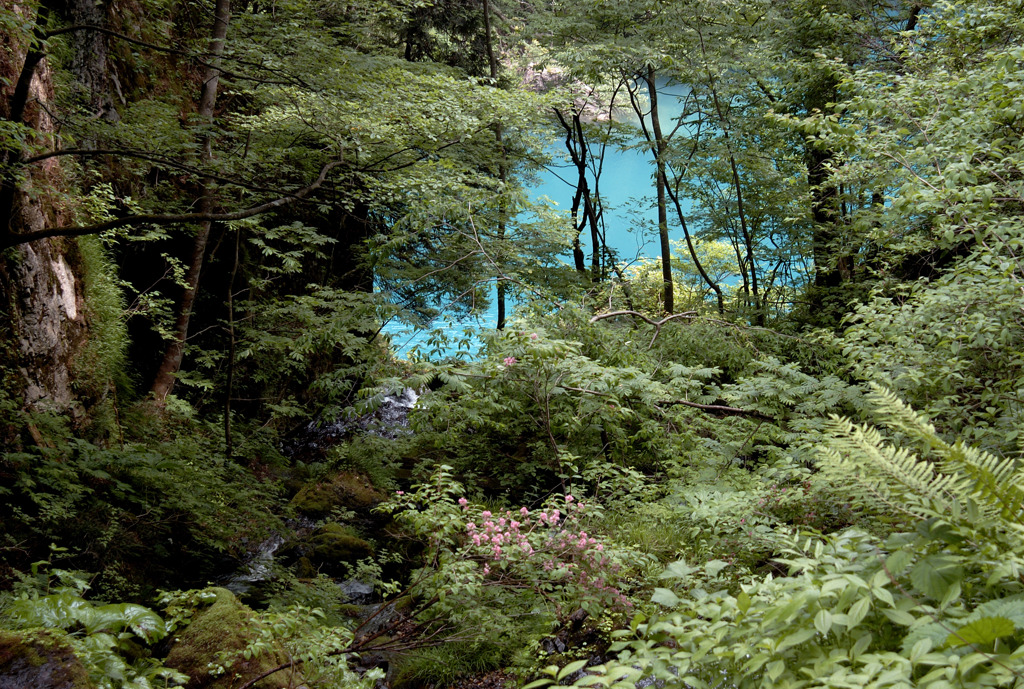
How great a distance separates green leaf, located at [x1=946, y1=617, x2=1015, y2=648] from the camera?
3.53ft

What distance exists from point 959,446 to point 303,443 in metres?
9.39

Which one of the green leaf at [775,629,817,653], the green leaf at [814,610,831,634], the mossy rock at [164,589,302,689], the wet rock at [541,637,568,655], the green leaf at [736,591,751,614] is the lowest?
the wet rock at [541,637,568,655]

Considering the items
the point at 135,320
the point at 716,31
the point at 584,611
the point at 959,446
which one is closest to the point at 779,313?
the point at 716,31

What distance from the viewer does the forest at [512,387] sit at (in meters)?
1.67

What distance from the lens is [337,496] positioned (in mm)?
7316

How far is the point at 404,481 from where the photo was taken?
7.62 m

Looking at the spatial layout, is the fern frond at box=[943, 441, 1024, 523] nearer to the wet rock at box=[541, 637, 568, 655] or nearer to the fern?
the fern

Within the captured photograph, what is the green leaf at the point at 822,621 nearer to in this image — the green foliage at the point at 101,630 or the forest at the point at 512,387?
the forest at the point at 512,387

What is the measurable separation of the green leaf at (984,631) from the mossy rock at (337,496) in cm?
673

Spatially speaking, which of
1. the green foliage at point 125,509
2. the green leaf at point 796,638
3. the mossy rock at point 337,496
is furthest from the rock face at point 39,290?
the green leaf at point 796,638

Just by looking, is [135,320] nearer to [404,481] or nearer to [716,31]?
[404,481]

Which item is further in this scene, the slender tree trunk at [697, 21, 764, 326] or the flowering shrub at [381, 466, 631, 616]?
the slender tree trunk at [697, 21, 764, 326]

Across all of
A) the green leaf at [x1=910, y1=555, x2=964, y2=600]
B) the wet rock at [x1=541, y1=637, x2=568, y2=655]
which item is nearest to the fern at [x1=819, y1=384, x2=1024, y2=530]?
the green leaf at [x1=910, y1=555, x2=964, y2=600]

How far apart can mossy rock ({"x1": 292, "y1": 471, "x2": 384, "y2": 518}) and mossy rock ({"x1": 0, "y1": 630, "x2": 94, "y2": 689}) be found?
4772 millimetres
